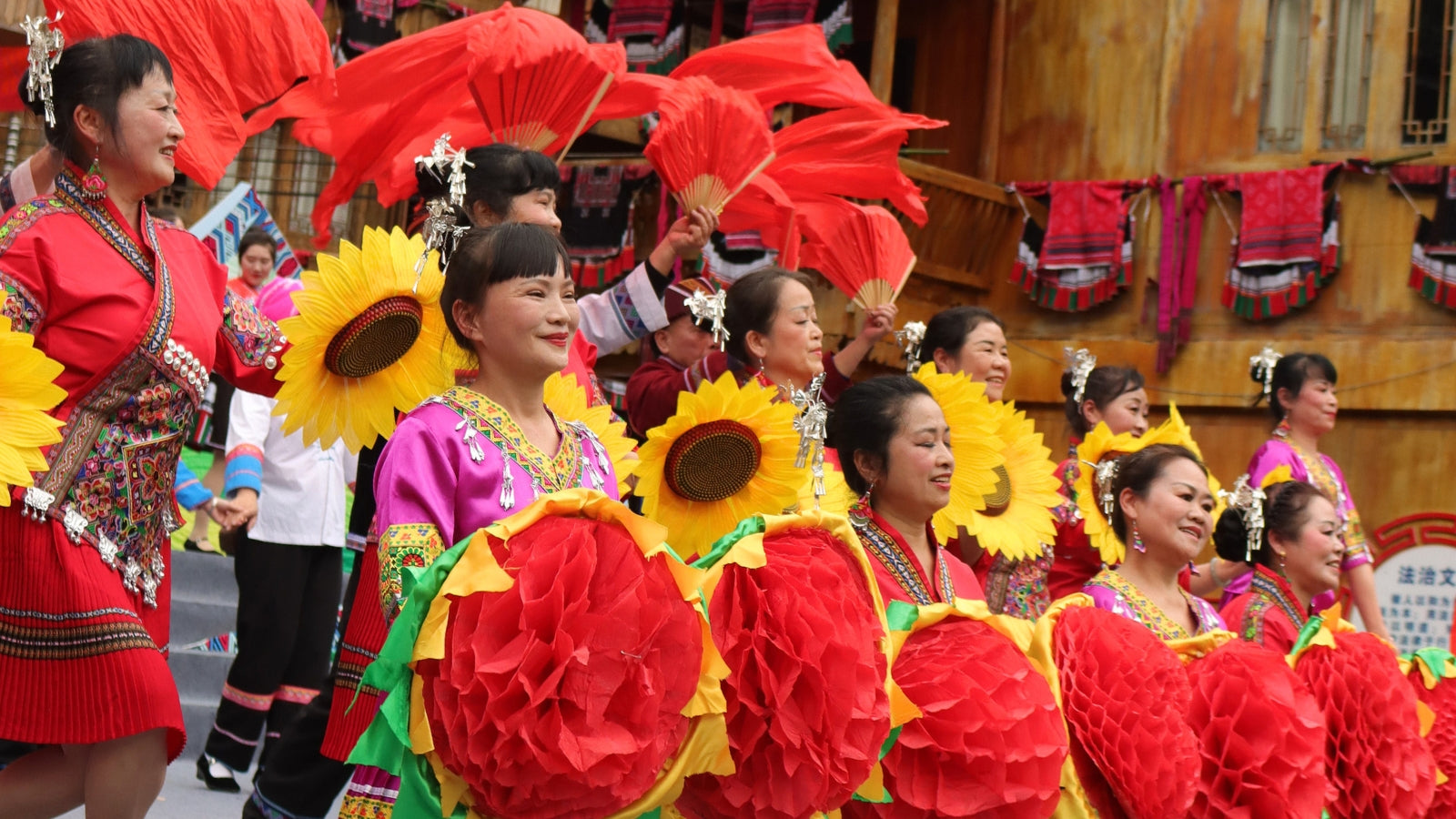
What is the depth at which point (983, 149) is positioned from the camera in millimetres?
9172

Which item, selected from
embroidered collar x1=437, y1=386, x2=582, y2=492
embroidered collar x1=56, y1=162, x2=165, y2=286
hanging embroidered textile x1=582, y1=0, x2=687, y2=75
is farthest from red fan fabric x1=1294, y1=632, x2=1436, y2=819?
hanging embroidered textile x1=582, y1=0, x2=687, y2=75

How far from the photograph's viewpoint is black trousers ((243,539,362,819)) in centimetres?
288

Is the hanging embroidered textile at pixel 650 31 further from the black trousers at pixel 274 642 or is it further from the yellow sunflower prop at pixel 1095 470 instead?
the yellow sunflower prop at pixel 1095 470

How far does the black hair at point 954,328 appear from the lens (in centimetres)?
423

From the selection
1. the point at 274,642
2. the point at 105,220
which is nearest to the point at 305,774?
the point at 105,220

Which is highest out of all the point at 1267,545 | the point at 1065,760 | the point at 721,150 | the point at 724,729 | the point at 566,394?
the point at 721,150

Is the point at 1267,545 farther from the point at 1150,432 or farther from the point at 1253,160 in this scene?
the point at 1253,160

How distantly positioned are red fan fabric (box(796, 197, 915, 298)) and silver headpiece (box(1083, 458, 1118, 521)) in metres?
0.76

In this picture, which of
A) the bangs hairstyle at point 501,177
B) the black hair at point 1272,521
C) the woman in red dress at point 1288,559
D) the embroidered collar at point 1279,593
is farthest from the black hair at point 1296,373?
the bangs hairstyle at point 501,177

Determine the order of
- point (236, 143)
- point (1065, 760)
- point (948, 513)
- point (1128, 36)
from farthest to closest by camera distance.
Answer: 1. point (1128, 36)
2. point (948, 513)
3. point (236, 143)
4. point (1065, 760)

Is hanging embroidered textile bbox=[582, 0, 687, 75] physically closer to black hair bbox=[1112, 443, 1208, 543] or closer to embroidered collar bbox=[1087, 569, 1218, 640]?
black hair bbox=[1112, 443, 1208, 543]

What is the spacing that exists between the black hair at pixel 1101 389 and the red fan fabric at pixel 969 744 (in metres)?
2.81

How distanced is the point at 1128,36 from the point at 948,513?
6160mm

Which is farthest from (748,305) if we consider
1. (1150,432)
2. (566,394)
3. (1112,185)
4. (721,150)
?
(1112,185)
